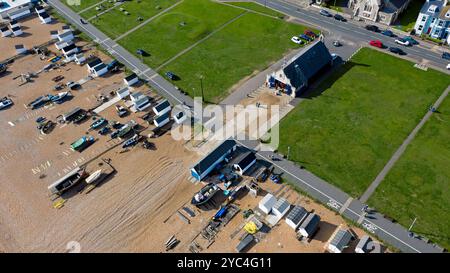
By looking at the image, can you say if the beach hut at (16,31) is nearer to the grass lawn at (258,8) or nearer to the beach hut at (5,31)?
the beach hut at (5,31)

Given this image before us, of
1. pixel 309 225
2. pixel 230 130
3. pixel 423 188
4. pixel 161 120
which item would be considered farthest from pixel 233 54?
pixel 423 188

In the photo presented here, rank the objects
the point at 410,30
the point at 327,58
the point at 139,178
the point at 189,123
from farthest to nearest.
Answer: the point at 410,30
the point at 327,58
the point at 189,123
the point at 139,178

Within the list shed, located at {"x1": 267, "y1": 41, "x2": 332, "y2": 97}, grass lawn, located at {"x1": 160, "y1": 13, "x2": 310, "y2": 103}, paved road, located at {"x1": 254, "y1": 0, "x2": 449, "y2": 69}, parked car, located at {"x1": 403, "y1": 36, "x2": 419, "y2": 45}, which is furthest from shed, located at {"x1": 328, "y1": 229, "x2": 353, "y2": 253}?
parked car, located at {"x1": 403, "y1": 36, "x2": 419, "y2": 45}

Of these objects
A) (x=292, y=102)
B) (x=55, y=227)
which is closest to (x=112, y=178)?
(x=55, y=227)

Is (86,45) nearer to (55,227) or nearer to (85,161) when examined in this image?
(85,161)

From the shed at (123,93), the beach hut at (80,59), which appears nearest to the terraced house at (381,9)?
the shed at (123,93)

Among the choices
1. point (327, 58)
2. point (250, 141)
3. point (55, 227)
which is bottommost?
point (55, 227)
